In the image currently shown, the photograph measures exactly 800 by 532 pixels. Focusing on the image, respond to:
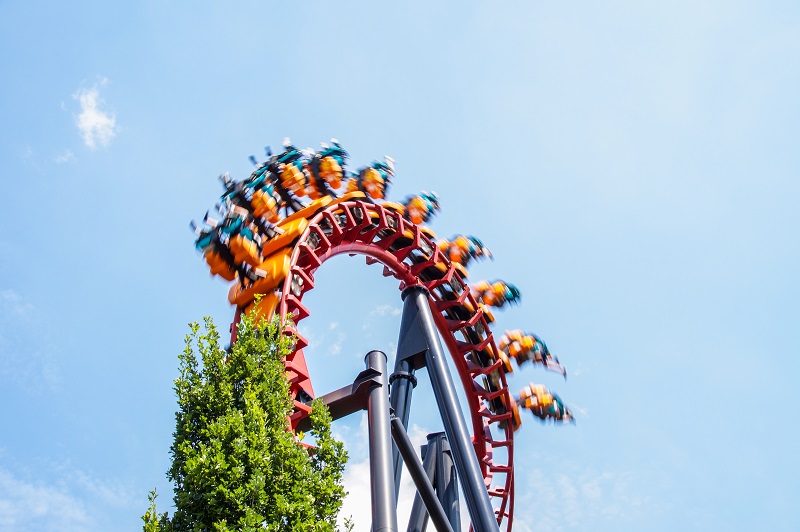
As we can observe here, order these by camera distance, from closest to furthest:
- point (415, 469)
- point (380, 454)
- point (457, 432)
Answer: point (380, 454)
point (415, 469)
point (457, 432)

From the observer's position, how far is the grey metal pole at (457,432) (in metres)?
8.84

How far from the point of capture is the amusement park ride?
6.69 metres

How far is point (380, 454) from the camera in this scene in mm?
5066

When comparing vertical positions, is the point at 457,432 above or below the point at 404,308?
below

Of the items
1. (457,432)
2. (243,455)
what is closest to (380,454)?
(243,455)

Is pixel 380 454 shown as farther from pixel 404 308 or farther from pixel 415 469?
A: pixel 404 308

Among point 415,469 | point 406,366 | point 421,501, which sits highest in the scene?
point 406,366

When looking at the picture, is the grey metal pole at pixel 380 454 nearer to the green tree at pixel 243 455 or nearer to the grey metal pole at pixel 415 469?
the green tree at pixel 243 455

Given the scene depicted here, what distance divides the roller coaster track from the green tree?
2.38 m

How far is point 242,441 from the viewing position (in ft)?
16.8

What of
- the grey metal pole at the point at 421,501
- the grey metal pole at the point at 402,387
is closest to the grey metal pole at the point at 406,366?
the grey metal pole at the point at 402,387

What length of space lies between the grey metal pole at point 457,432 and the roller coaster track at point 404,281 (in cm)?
96

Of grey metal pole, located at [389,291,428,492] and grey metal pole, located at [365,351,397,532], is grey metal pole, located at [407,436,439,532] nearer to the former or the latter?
grey metal pole, located at [389,291,428,492]

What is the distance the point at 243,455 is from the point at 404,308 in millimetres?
6497
